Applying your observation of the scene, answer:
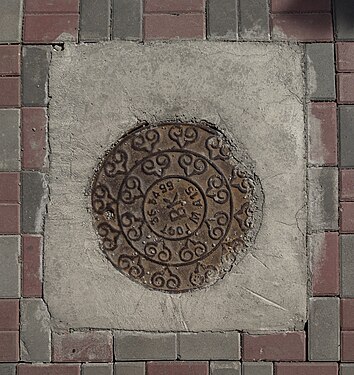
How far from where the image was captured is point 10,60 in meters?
3.48

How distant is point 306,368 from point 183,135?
1462mm

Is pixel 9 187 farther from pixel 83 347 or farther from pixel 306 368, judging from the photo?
pixel 306 368

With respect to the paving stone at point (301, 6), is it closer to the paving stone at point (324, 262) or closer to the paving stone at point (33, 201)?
the paving stone at point (324, 262)

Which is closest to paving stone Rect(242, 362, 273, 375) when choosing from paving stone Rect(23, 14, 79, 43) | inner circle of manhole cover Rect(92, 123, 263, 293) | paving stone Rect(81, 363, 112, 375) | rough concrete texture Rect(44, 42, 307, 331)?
rough concrete texture Rect(44, 42, 307, 331)

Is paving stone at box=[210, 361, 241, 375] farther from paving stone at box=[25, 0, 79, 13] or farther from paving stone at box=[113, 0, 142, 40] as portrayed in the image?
paving stone at box=[25, 0, 79, 13]

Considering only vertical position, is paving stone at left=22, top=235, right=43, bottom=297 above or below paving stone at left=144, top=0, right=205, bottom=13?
below

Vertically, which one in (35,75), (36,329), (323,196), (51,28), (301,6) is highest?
(301,6)

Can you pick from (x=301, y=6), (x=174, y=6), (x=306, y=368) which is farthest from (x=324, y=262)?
(x=174, y=6)

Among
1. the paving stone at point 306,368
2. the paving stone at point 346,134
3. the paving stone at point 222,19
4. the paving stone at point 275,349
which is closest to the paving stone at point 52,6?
the paving stone at point 222,19

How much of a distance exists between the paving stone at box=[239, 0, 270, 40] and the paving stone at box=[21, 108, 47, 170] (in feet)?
3.99

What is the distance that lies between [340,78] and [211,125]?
2.51 ft

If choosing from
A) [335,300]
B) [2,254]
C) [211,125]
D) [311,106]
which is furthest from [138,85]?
[335,300]

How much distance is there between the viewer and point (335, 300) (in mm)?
3404

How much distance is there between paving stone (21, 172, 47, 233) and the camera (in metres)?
3.43
